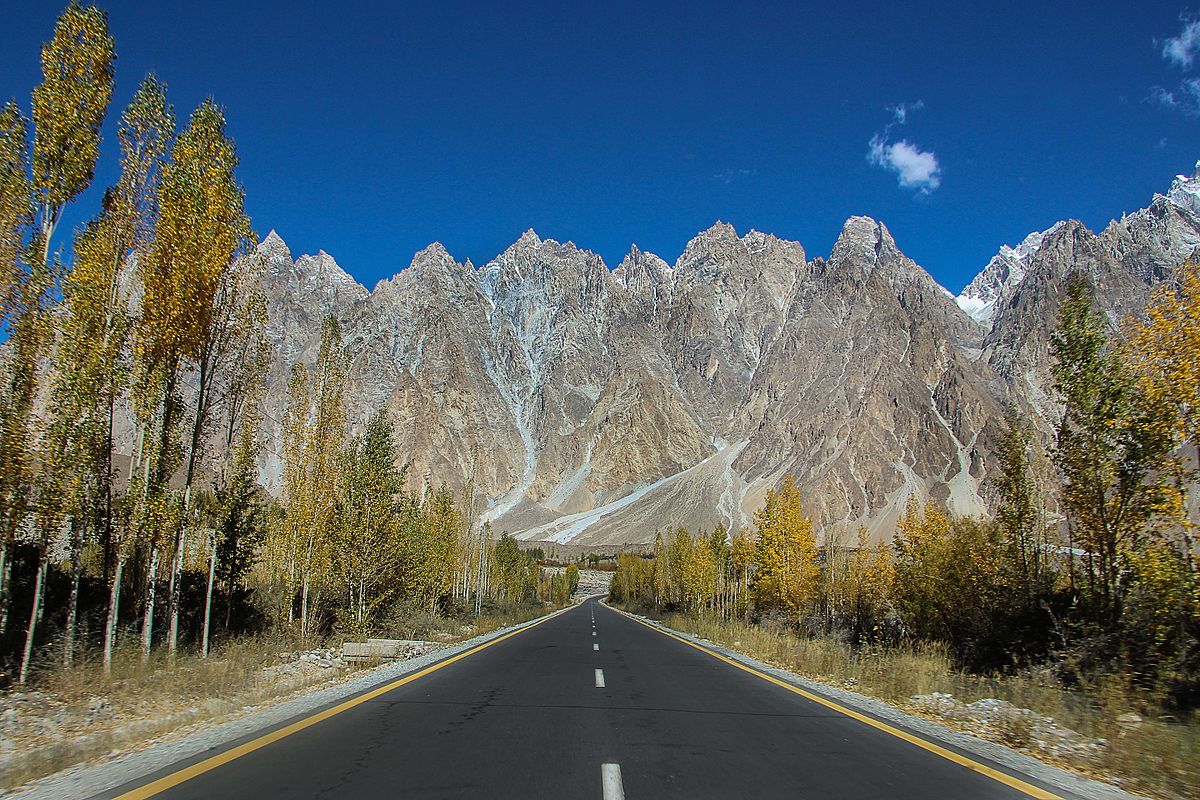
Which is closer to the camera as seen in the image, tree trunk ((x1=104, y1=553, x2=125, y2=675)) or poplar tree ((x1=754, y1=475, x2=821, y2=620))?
tree trunk ((x1=104, y1=553, x2=125, y2=675))

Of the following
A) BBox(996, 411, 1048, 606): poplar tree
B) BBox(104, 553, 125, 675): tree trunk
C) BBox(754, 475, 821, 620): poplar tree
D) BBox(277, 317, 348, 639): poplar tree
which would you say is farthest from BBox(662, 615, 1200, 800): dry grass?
BBox(754, 475, 821, 620): poplar tree

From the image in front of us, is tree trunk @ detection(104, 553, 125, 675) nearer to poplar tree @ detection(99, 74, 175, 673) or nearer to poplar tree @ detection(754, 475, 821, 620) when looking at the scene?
poplar tree @ detection(99, 74, 175, 673)

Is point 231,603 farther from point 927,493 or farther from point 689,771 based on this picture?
point 927,493

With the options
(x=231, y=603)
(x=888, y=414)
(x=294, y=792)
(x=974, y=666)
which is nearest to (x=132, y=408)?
(x=231, y=603)

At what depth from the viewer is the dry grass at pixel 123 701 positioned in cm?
738

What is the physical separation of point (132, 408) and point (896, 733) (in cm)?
1645

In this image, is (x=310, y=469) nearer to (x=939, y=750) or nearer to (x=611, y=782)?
(x=611, y=782)

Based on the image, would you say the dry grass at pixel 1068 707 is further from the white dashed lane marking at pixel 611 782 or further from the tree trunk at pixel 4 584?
the tree trunk at pixel 4 584

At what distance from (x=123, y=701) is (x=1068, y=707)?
15.3 meters

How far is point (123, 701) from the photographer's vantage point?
411 inches

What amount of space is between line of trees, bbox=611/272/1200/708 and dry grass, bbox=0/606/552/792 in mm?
16152

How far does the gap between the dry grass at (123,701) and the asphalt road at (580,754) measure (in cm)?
177

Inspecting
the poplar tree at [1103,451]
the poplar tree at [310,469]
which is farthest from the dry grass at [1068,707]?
the poplar tree at [310,469]

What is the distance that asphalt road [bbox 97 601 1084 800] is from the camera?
5.75 m
